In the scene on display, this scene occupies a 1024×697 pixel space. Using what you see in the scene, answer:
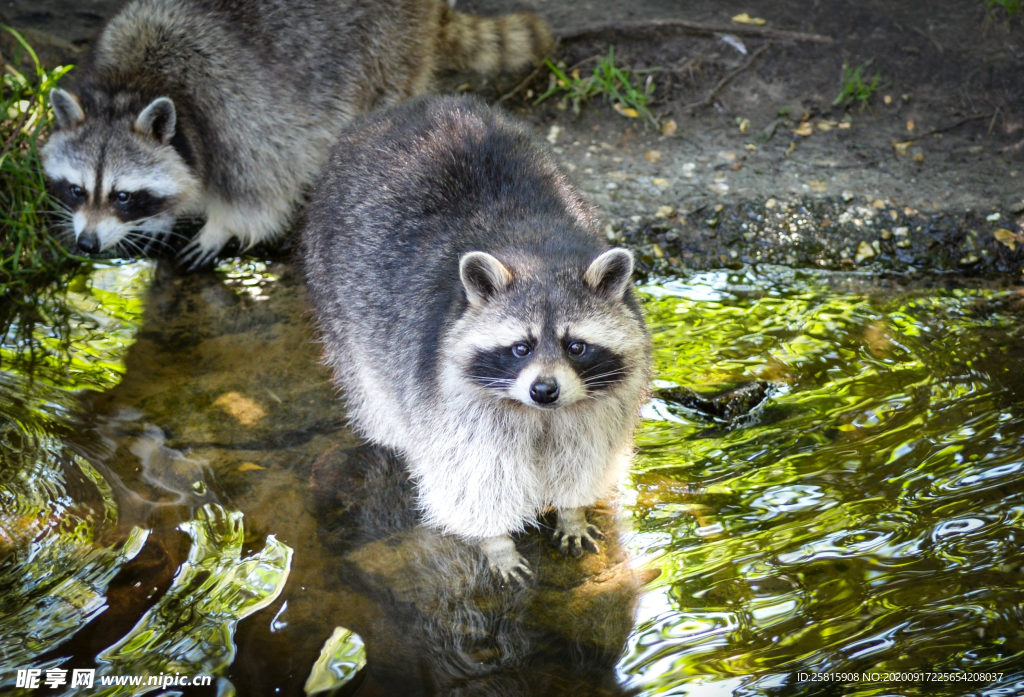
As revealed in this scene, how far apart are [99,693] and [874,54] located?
4.79 metres

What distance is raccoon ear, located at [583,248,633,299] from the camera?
267 cm

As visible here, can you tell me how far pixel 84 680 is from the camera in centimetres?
244

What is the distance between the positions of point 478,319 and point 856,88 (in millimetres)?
3242

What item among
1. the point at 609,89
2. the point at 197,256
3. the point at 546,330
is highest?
the point at 546,330

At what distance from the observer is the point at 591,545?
3049 mm

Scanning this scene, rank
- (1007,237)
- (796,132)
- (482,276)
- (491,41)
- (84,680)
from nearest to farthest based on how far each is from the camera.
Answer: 1. (84,680)
2. (482,276)
3. (1007,237)
4. (796,132)
5. (491,41)

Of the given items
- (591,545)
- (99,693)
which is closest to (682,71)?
(591,545)

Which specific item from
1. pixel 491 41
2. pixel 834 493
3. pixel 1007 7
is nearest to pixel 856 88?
pixel 1007 7

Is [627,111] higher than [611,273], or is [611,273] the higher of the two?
[611,273]

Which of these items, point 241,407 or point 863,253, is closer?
point 241,407

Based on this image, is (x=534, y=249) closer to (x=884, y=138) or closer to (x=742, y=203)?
(x=742, y=203)

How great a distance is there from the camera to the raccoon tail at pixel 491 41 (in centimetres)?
512

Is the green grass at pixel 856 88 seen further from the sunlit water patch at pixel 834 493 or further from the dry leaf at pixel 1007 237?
the sunlit water patch at pixel 834 493

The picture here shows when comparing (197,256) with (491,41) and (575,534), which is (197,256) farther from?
(575,534)
